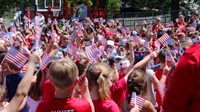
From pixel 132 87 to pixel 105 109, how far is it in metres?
0.42

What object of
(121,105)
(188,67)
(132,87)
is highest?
(188,67)

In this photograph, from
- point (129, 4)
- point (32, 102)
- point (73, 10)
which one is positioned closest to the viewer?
point (32, 102)

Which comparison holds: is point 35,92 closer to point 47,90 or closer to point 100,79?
point 47,90

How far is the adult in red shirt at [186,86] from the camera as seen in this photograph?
2285 mm

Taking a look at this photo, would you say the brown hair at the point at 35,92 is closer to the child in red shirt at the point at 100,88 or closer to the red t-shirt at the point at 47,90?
the red t-shirt at the point at 47,90

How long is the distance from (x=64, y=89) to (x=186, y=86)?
1122 millimetres

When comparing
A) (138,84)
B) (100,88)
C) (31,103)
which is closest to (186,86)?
(100,88)

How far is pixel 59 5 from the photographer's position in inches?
1127

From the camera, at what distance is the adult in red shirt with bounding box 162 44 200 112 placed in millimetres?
2285

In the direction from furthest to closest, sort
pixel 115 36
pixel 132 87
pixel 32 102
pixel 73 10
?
pixel 73 10
pixel 115 36
pixel 32 102
pixel 132 87

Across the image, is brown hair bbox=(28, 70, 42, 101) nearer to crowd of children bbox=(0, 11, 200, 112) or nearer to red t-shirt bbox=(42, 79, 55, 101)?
crowd of children bbox=(0, 11, 200, 112)

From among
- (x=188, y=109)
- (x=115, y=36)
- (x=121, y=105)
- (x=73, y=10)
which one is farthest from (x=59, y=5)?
(x=188, y=109)

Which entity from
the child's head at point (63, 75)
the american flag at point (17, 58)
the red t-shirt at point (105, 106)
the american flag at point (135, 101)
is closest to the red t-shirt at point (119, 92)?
the red t-shirt at point (105, 106)

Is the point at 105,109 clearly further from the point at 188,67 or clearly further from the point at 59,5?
the point at 59,5
